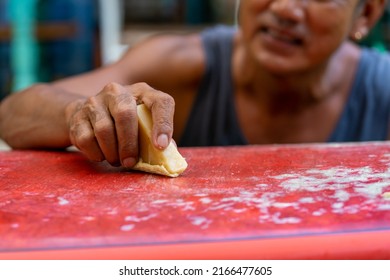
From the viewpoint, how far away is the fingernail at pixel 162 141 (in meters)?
0.95

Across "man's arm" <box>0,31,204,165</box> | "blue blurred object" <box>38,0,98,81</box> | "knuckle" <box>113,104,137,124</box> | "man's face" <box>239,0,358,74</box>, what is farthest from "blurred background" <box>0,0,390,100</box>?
"knuckle" <box>113,104,137,124</box>

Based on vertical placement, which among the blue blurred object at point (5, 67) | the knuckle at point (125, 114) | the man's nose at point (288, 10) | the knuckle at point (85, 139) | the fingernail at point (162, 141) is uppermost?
the man's nose at point (288, 10)

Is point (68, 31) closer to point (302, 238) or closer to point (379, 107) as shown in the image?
point (379, 107)

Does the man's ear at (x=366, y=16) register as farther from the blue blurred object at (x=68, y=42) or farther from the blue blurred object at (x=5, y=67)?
the blue blurred object at (x=5, y=67)

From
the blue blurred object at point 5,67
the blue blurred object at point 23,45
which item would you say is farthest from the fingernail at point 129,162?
the blue blurred object at point 5,67

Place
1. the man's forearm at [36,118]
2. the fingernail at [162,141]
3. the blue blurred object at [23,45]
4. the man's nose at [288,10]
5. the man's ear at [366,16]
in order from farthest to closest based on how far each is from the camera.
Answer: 1. the blue blurred object at [23,45]
2. the man's ear at [366,16]
3. the man's nose at [288,10]
4. the man's forearm at [36,118]
5. the fingernail at [162,141]

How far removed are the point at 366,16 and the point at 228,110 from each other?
554 millimetres

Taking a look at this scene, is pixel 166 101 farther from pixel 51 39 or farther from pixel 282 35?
pixel 51 39

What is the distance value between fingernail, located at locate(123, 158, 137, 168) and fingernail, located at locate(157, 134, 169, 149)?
0.08m

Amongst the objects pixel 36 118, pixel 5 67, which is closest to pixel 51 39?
pixel 5 67

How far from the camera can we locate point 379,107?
2098 mm

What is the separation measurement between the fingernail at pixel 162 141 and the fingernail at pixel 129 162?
0.25 ft

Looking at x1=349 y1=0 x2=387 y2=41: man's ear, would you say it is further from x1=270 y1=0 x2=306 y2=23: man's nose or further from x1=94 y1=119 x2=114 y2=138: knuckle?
x1=94 y1=119 x2=114 y2=138: knuckle

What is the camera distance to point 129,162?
39.8 inches
